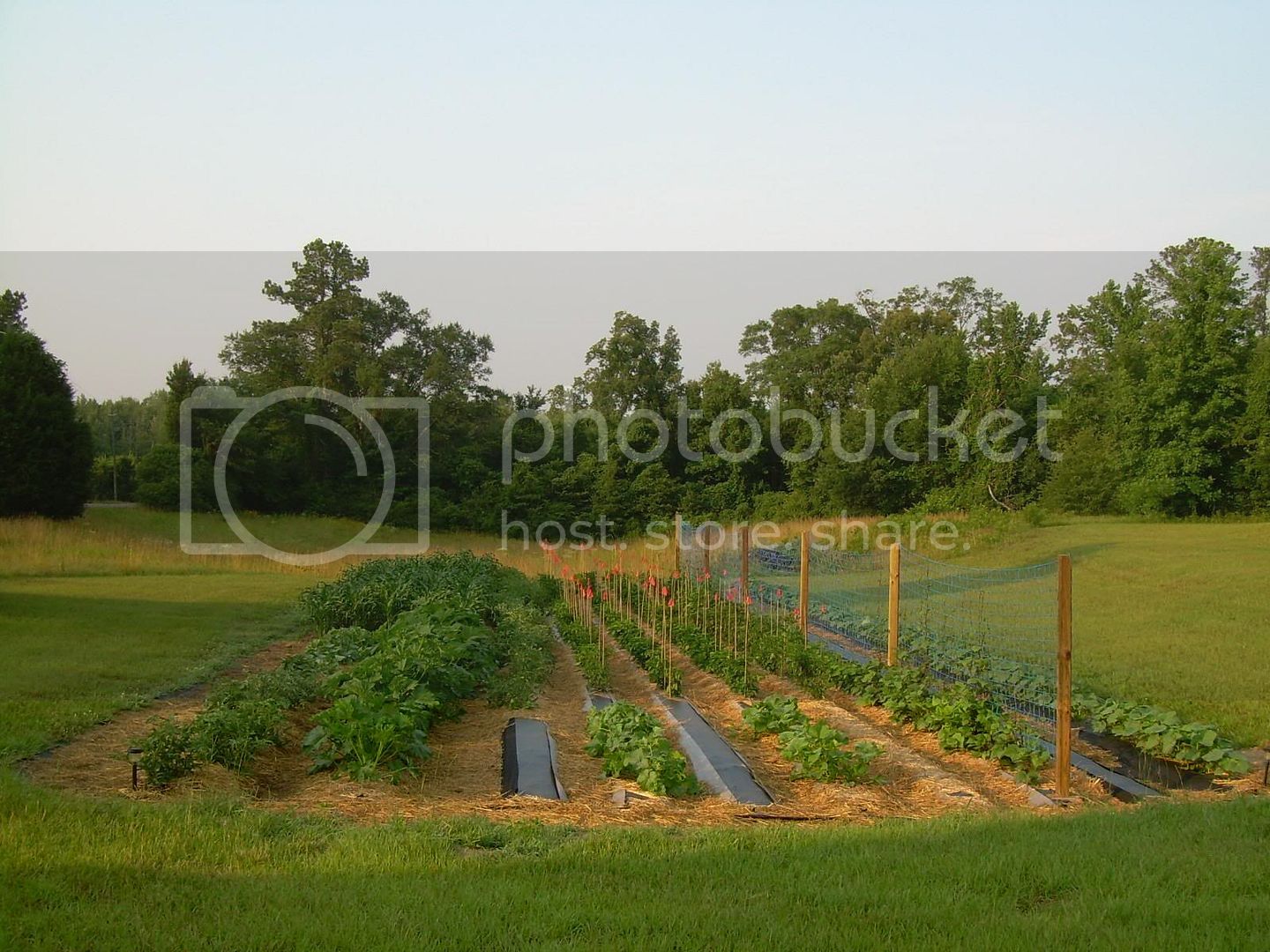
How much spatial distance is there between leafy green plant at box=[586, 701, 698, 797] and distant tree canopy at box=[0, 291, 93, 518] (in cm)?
2923

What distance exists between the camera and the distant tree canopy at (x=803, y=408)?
121 feet

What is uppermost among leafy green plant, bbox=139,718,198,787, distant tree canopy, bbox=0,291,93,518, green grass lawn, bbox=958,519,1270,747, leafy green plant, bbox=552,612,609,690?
distant tree canopy, bbox=0,291,93,518

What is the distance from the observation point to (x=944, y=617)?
11.0 m

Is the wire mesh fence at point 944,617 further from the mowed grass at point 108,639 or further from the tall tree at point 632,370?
the tall tree at point 632,370

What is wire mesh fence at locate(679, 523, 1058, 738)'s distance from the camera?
8.44 metres

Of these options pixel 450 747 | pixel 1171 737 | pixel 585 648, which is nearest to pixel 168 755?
pixel 450 747

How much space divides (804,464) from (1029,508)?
1035 cm

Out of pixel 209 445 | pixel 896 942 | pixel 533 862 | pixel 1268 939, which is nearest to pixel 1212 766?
pixel 1268 939

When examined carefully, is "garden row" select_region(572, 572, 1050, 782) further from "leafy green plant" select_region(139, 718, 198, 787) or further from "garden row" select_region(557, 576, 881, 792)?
"leafy green plant" select_region(139, 718, 198, 787)

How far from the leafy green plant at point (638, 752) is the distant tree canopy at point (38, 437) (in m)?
29.2

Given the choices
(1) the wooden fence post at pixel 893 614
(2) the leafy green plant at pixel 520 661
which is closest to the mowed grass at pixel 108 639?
(2) the leafy green plant at pixel 520 661

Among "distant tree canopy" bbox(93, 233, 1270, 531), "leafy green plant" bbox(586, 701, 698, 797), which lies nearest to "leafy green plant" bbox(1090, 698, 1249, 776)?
"leafy green plant" bbox(586, 701, 698, 797)

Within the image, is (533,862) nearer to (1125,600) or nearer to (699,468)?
(1125,600)

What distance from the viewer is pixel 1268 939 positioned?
346cm
